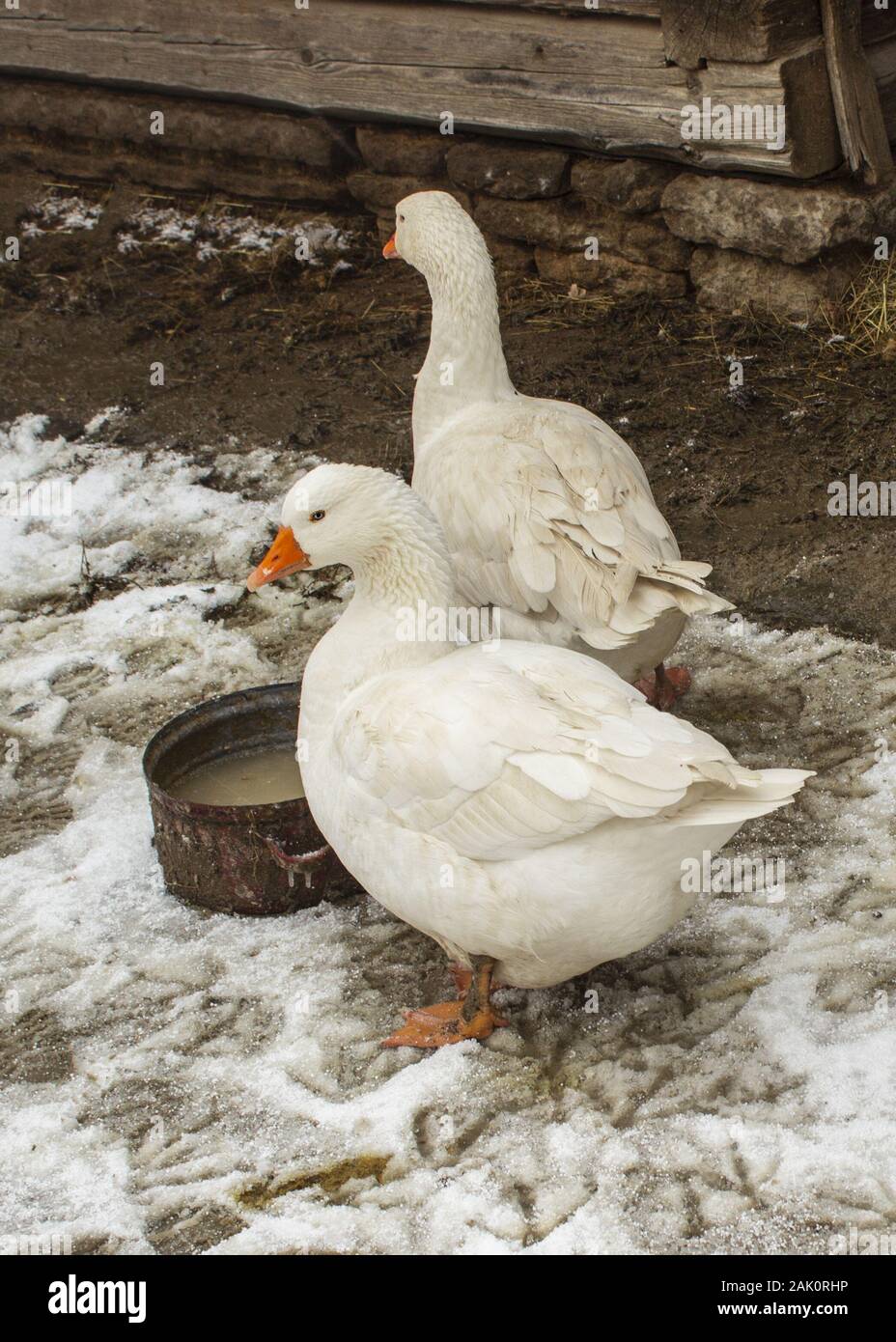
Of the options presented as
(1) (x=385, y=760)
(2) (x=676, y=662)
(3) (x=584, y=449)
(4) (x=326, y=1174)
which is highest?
(3) (x=584, y=449)

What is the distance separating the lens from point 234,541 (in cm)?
600

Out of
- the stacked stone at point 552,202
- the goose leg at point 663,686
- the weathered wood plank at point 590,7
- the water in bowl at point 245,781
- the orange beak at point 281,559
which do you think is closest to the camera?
the orange beak at point 281,559

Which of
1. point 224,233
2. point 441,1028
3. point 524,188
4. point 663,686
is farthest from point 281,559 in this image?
point 224,233

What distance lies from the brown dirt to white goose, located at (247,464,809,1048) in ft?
6.65

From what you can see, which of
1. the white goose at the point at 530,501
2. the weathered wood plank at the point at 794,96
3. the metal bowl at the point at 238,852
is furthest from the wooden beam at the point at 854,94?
the metal bowl at the point at 238,852

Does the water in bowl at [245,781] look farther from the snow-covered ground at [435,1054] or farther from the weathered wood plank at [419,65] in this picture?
the weathered wood plank at [419,65]

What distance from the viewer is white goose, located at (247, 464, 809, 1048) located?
3.07m

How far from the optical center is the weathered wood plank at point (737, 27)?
19.4 feet

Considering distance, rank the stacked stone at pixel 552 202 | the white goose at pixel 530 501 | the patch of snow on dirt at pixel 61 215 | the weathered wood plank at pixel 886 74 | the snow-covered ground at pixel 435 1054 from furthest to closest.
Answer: the patch of snow on dirt at pixel 61 215 < the stacked stone at pixel 552 202 < the weathered wood plank at pixel 886 74 < the white goose at pixel 530 501 < the snow-covered ground at pixel 435 1054

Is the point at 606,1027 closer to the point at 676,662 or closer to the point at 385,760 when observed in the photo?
the point at 385,760

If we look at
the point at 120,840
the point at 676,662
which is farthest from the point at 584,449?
the point at 120,840

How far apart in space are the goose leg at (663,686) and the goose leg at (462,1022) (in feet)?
4.79

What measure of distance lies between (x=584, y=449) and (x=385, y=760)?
1510 millimetres

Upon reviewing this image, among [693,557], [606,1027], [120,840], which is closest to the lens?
[606,1027]
